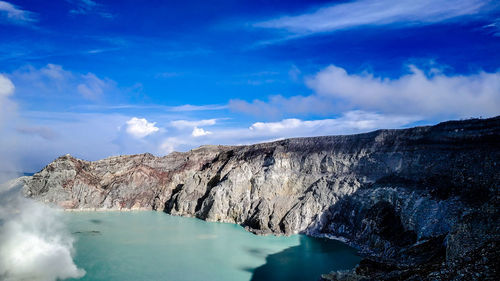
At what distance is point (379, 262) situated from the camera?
20.4m

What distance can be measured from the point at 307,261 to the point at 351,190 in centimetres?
1287

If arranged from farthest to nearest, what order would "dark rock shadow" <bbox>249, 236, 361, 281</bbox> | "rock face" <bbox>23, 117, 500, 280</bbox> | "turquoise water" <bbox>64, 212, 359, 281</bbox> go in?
"turquoise water" <bbox>64, 212, 359, 281</bbox> < "dark rock shadow" <bbox>249, 236, 361, 281</bbox> < "rock face" <bbox>23, 117, 500, 280</bbox>

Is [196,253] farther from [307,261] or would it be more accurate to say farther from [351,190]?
[351,190]

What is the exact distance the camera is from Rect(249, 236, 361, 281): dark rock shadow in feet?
81.8

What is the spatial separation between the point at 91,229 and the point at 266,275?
2500 centimetres

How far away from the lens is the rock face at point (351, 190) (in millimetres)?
19422

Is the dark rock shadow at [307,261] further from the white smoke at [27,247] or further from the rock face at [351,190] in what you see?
the white smoke at [27,247]

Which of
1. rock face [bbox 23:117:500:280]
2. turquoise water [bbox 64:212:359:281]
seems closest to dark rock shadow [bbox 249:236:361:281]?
turquoise water [bbox 64:212:359:281]

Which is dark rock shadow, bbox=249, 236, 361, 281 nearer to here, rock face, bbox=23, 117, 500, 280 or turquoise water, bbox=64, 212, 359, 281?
turquoise water, bbox=64, 212, 359, 281

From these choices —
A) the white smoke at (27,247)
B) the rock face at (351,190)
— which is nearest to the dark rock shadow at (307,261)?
the rock face at (351,190)

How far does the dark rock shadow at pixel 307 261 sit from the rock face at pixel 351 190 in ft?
6.57

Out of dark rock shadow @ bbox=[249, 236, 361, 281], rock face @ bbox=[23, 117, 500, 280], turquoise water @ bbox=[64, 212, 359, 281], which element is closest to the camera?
rock face @ bbox=[23, 117, 500, 280]

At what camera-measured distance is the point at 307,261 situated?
92.1ft

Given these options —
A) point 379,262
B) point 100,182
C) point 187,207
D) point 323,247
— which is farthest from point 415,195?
point 100,182
